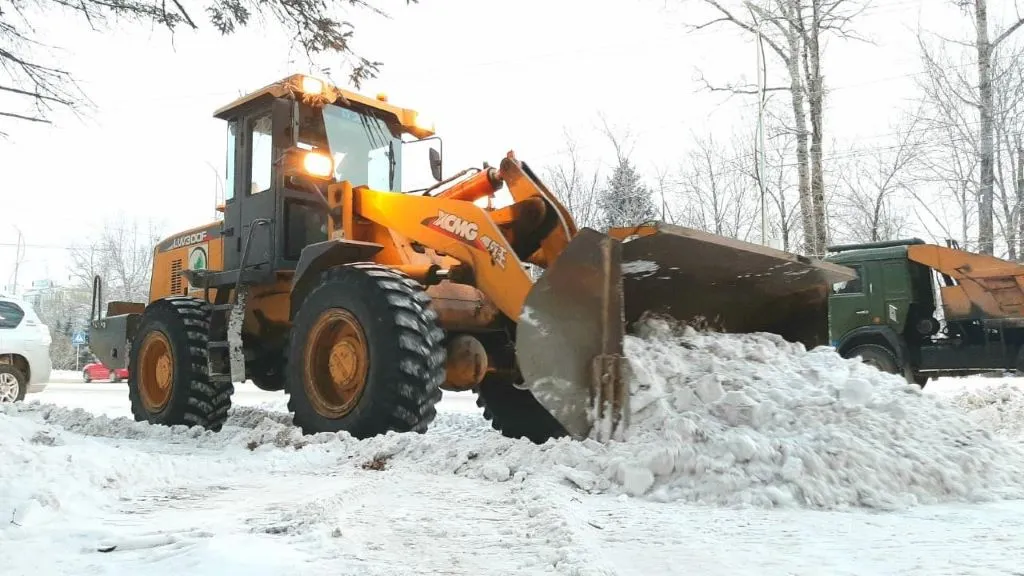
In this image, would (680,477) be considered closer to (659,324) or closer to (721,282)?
(659,324)

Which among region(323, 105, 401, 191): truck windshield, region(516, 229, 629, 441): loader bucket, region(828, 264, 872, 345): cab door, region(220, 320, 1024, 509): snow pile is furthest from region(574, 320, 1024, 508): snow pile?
region(828, 264, 872, 345): cab door

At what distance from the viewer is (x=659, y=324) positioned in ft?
17.0

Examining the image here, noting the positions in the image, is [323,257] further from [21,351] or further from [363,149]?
[21,351]

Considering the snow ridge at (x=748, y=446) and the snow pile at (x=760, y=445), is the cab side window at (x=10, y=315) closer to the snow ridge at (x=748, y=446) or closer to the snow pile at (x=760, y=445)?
the snow ridge at (x=748, y=446)

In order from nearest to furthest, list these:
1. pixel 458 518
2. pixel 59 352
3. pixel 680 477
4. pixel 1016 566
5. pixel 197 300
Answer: pixel 1016 566 → pixel 458 518 → pixel 680 477 → pixel 197 300 → pixel 59 352

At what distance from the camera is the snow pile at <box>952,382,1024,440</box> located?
7.22 metres

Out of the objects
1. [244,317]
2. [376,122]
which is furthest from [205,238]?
[376,122]

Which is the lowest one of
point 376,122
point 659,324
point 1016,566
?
point 1016,566

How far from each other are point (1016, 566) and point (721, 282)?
295 centimetres

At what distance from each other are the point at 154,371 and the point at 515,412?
3.93m

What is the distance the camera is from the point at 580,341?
4.43 metres

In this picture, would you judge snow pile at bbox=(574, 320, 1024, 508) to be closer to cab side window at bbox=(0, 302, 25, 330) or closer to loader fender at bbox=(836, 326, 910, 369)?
loader fender at bbox=(836, 326, 910, 369)

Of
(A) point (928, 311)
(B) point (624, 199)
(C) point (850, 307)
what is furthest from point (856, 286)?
(B) point (624, 199)

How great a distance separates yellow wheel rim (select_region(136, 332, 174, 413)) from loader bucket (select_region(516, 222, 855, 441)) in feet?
15.1
